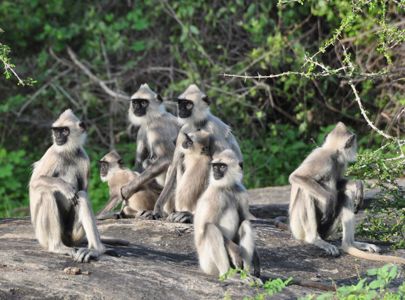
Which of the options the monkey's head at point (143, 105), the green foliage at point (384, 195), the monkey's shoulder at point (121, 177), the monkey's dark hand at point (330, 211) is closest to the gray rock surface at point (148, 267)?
the green foliage at point (384, 195)

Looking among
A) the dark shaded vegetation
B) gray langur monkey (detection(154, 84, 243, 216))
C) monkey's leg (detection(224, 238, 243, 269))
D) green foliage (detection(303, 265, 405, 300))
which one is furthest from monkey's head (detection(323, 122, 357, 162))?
the dark shaded vegetation

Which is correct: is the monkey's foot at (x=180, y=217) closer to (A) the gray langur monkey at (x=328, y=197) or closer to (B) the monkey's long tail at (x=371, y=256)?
(A) the gray langur monkey at (x=328, y=197)

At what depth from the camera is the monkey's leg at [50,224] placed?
265 inches

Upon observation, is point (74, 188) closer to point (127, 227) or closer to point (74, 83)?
point (127, 227)

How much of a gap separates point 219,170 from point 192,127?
2.11 m

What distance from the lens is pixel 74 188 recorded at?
Answer: 6.93m

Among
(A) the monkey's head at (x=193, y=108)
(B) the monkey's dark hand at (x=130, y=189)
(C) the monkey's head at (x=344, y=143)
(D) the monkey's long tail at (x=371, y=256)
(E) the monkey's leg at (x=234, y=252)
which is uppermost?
(A) the monkey's head at (x=193, y=108)

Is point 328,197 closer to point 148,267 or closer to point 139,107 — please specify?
point 148,267

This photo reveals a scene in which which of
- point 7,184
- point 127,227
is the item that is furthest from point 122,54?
point 127,227

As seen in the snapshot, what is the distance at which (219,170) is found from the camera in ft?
22.4

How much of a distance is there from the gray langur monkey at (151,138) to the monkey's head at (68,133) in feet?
6.43

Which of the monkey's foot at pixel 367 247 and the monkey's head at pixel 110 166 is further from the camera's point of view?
the monkey's head at pixel 110 166

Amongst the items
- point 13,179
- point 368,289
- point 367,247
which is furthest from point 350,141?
point 13,179

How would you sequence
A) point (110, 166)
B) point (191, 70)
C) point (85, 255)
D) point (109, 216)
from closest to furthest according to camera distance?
point (85, 255) → point (109, 216) → point (110, 166) → point (191, 70)
